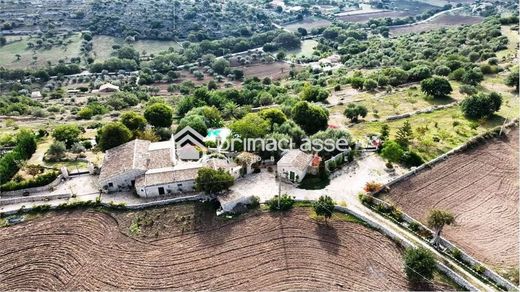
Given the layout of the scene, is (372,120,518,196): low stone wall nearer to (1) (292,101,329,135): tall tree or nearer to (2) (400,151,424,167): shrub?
(2) (400,151,424,167): shrub

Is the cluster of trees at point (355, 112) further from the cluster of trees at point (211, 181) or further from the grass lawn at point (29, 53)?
the grass lawn at point (29, 53)

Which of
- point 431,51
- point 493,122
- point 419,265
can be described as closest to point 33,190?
point 419,265

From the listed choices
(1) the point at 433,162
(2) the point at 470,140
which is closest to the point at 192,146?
(1) the point at 433,162

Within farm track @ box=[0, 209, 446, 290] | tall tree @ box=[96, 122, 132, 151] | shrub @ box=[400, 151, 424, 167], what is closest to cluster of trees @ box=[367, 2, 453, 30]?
shrub @ box=[400, 151, 424, 167]

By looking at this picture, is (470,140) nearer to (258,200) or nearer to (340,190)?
(340,190)

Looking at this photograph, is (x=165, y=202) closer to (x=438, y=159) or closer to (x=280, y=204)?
(x=280, y=204)
